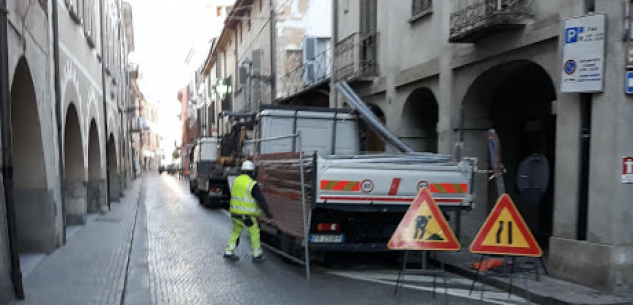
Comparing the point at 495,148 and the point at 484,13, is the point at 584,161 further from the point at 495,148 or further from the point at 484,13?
the point at 484,13

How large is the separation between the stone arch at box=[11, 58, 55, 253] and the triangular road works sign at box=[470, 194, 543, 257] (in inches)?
257

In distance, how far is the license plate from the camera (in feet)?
26.8

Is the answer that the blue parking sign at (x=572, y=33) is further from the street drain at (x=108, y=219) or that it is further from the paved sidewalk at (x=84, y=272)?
the street drain at (x=108, y=219)

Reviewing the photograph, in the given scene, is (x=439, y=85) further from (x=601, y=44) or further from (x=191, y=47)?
(x=191, y=47)

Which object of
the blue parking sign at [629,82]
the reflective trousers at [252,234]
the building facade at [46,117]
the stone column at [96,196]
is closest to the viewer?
the blue parking sign at [629,82]

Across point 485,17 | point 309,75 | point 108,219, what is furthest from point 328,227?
point 309,75

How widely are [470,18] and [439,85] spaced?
1845 millimetres

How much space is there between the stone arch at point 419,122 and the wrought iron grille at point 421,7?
1603mm

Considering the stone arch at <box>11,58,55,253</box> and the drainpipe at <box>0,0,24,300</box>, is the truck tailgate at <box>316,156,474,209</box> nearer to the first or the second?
the drainpipe at <box>0,0,24,300</box>

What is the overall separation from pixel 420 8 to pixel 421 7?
43 millimetres

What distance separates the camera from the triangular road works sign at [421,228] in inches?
257

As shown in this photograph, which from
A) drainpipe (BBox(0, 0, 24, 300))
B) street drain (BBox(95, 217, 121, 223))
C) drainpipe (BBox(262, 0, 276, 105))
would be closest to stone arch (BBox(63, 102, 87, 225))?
street drain (BBox(95, 217, 121, 223))

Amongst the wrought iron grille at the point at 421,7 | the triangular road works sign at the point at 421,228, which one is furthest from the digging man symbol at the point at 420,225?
the wrought iron grille at the point at 421,7

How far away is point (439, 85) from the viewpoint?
10.9m
